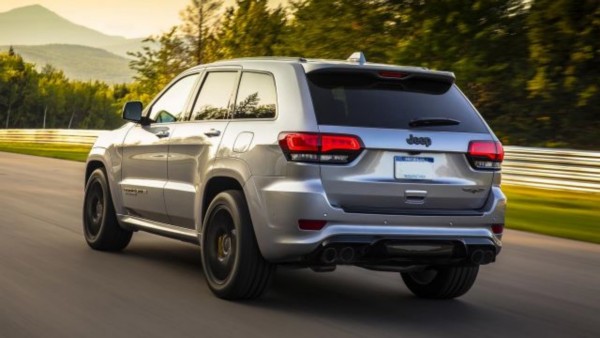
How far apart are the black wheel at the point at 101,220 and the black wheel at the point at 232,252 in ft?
7.60

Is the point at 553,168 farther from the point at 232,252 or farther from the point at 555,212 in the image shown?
the point at 232,252

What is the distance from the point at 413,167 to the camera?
711 cm

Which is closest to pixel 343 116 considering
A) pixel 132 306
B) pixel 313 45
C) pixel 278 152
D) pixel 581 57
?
pixel 278 152

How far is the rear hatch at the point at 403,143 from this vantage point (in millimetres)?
6953

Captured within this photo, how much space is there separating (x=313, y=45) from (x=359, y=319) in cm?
3599

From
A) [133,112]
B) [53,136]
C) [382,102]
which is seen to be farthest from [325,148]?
[53,136]

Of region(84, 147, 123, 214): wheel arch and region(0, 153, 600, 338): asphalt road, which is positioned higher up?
→ region(84, 147, 123, 214): wheel arch

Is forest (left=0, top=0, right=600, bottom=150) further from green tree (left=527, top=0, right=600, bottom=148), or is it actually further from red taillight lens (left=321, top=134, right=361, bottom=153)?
red taillight lens (left=321, top=134, right=361, bottom=153)

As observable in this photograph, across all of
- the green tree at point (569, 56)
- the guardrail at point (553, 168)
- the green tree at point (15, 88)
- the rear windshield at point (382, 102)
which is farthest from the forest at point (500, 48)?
the green tree at point (15, 88)

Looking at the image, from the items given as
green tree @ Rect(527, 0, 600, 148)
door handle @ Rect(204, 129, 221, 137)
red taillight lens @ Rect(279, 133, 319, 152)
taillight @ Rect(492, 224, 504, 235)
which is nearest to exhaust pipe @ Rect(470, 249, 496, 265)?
taillight @ Rect(492, 224, 504, 235)

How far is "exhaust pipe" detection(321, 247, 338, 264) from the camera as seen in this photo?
22.5 ft

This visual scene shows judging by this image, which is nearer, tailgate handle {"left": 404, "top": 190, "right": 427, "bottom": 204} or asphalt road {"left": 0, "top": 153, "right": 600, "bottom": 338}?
asphalt road {"left": 0, "top": 153, "right": 600, "bottom": 338}

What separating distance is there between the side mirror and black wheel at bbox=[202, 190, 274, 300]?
6.16ft

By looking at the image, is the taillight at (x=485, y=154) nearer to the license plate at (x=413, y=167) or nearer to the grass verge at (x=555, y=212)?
the license plate at (x=413, y=167)
